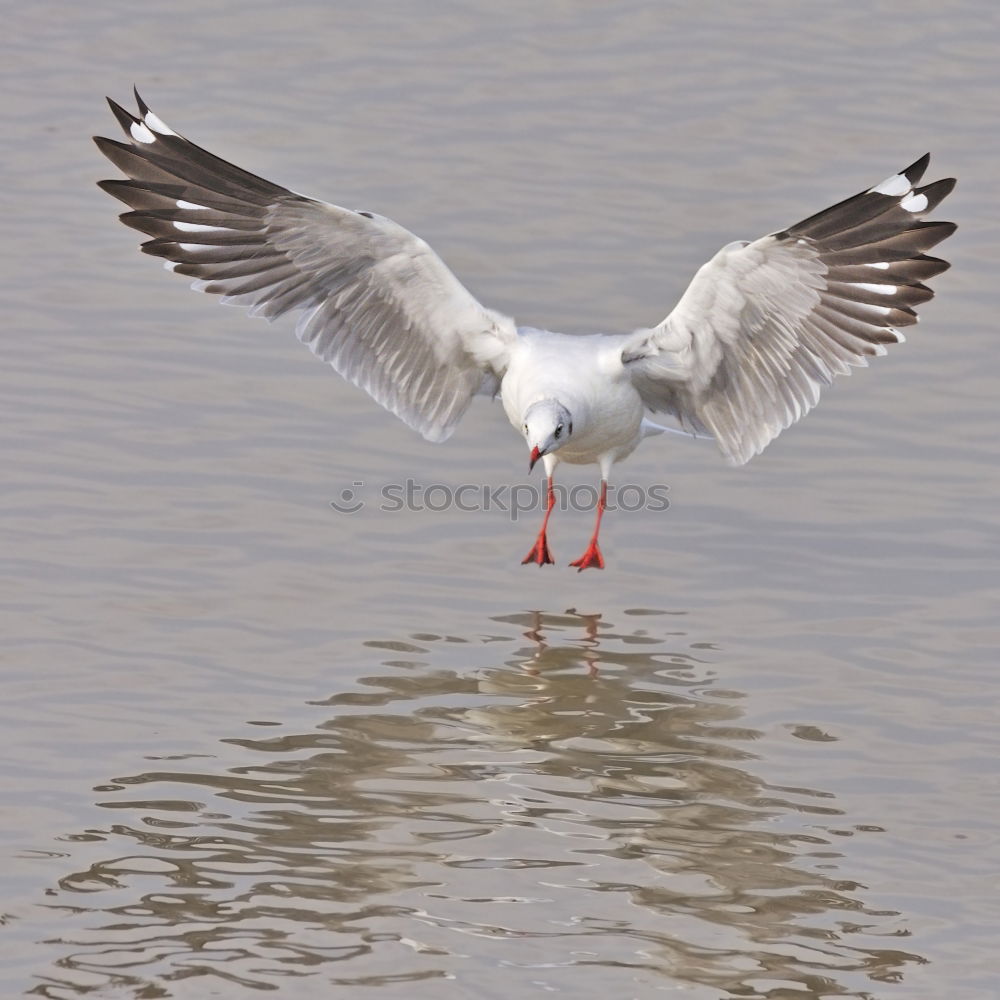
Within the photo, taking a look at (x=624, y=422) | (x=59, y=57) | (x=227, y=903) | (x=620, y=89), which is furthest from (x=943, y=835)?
(x=59, y=57)

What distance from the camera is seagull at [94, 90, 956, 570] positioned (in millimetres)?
7578

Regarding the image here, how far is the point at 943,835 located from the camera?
19.4 ft

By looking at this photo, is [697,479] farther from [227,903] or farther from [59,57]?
[59,57]

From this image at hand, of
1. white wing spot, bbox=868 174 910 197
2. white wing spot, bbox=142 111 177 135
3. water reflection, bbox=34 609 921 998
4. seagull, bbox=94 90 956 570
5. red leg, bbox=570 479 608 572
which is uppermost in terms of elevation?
white wing spot, bbox=142 111 177 135

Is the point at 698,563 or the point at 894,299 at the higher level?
the point at 894,299

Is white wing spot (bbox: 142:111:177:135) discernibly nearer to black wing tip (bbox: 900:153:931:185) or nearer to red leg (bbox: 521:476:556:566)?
red leg (bbox: 521:476:556:566)

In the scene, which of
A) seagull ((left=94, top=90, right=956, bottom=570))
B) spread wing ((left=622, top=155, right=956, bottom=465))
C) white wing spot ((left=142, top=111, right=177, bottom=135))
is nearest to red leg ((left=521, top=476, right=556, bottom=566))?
seagull ((left=94, top=90, right=956, bottom=570))

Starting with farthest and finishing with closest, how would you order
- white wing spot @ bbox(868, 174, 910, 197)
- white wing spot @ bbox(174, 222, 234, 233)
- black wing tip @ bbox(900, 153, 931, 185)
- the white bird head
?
white wing spot @ bbox(174, 222, 234, 233) < the white bird head < white wing spot @ bbox(868, 174, 910, 197) < black wing tip @ bbox(900, 153, 931, 185)

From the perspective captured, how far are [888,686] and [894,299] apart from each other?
1.62m

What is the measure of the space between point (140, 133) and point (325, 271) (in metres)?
0.96

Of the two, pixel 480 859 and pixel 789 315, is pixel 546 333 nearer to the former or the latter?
pixel 789 315

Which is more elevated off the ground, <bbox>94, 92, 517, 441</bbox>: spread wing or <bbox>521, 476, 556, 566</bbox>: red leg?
<bbox>94, 92, 517, 441</bbox>: spread wing

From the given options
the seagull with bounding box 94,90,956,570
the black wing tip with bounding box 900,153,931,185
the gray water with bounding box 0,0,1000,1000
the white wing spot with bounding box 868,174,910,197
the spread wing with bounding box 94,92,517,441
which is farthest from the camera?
the spread wing with bounding box 94,92,517,441

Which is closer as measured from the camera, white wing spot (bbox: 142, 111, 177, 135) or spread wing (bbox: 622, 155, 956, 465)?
spread wing (bbox: 622, 155, 956, 465)
